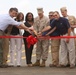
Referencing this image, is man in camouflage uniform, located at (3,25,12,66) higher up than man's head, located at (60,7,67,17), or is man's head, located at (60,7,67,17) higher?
man's head, located at (60,7,67,17)

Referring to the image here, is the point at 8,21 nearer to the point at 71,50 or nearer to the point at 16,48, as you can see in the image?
the point at 16,48

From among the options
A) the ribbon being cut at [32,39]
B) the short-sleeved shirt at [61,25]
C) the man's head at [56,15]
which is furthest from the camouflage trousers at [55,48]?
the man's head at [56,15]

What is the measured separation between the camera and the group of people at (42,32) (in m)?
12.6

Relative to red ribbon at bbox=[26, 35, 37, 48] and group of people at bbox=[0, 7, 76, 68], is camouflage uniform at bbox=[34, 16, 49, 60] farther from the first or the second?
red ribbon at bbox=[26, 35, 37, 48]

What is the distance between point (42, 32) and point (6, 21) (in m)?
1.32

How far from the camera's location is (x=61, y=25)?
Answer: 12766 mm

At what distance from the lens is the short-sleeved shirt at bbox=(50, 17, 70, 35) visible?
41.3 ft

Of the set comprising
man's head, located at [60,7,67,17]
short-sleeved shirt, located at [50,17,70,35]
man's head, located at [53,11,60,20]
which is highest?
man's head, located at [60,7,67,17]

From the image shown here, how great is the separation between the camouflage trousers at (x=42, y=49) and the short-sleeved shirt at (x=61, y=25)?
65 centimetres

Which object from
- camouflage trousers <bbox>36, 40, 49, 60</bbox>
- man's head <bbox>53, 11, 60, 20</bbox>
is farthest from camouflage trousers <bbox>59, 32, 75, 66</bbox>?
man's head <bbox>53, 11, 60, 20</bbox>

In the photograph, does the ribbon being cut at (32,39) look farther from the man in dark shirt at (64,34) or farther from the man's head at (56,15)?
the man's head at (56,15)
